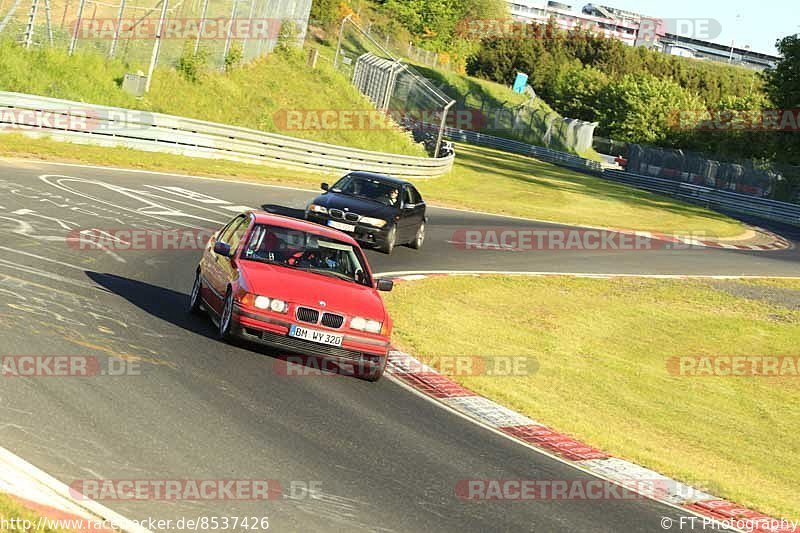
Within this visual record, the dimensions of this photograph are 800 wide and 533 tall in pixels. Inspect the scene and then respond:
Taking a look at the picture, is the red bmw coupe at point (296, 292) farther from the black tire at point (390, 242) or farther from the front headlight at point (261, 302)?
the black tire at point (390, 242)

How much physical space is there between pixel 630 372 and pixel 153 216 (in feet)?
30.9

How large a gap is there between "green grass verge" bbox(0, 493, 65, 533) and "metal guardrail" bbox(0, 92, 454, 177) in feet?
72.7

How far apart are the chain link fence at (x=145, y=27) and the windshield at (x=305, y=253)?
69.4 feet

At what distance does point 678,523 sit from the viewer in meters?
8.93

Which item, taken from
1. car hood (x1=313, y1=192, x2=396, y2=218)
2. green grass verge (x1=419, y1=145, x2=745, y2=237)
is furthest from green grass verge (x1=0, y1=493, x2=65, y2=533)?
green grass verge (x1=419, y1=145, x2=745, y2=237)

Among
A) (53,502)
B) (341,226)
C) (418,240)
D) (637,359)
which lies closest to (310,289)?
(53,502)

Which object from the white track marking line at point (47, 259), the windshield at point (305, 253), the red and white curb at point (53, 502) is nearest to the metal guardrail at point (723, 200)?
the windshield at point (305, 253)

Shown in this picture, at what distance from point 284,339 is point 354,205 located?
35.6 ft

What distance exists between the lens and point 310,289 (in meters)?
11.8

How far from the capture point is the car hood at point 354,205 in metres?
21.7

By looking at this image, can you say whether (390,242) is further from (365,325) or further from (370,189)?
(365,325)

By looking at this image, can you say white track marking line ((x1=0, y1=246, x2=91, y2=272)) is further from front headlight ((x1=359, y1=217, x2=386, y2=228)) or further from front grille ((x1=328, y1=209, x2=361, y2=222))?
front headlight ((x1=359, y1=217, x2=386, y2=228))

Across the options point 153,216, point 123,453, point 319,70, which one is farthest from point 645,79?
point 123,453

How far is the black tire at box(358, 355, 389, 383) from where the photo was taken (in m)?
11.7
